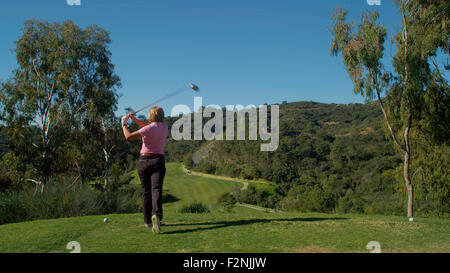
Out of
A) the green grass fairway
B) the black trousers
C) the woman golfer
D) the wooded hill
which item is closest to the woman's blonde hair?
the woman golfer

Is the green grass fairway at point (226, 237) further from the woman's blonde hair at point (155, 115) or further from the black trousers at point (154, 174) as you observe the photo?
the woman's blonde hair at point (155, 115)

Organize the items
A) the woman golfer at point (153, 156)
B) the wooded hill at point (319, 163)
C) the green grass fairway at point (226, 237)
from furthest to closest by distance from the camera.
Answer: the wooded hill at point (319, 163) → the woman golfer at point (153, 156) → the green grass fairway at point (226, 237)

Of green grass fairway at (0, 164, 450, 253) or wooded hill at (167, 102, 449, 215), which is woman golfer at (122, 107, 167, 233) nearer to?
green grass fairway at (0, 164, 450, 253)

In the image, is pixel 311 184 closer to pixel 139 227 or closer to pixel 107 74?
pixel 107 74

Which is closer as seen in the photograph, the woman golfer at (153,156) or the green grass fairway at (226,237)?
the green grass fairway at (226,237)

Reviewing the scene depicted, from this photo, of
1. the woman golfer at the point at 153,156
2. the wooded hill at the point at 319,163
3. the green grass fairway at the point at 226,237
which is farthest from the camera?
the wooded hill at the point at 319,163

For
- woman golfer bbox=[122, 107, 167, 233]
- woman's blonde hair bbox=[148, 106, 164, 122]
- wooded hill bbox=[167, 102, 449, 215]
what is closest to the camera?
woman golfer bbox=[122, 107, 167, 233]

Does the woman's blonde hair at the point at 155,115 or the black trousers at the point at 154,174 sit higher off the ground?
the woman's blonde hair at the point at 155,115

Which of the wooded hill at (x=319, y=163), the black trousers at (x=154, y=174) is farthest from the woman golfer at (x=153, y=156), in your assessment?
the wooded hill at (x=319, y=163)

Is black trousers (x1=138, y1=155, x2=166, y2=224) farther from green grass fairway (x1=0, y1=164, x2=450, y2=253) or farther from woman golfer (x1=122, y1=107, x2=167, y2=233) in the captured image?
green grass fairway (x1=0, y1=164, x2=450, y2=253)

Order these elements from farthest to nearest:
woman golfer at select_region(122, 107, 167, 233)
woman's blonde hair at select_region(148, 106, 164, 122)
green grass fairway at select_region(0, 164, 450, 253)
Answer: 1. woman's blonde hair at select_region(148, 106, 164, 122)
2. woman golfer at select_region(122, 107, 167, 233)
3. green grass fairway at select_region(0, 164, 450, 253)

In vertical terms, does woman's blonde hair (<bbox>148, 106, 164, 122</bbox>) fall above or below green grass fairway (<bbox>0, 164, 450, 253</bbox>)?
above

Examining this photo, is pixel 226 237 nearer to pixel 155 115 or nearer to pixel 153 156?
pixel 153 156

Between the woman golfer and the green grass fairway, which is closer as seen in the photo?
the green grass fairway
